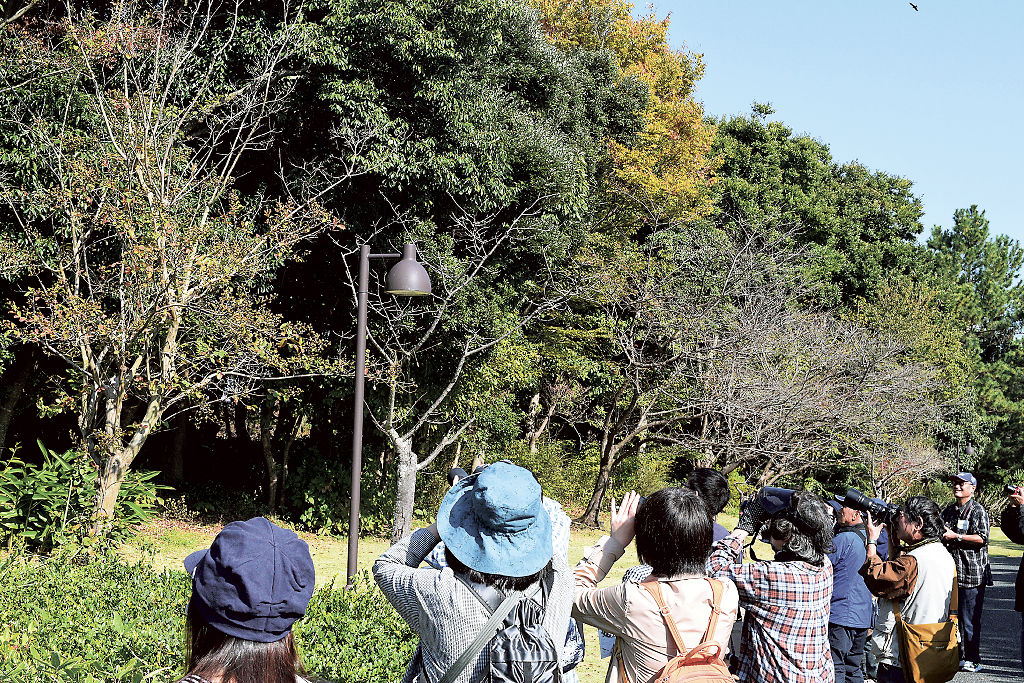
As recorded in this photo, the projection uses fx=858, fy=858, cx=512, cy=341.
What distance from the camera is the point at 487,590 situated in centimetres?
252

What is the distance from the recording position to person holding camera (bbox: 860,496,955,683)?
506cm

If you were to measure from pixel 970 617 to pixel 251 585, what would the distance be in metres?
7.23

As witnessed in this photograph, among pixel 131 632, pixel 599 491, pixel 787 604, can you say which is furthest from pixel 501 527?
pixel 599 491

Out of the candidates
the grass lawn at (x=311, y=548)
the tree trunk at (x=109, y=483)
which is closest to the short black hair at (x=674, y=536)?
the grass lawn at (x=311, y=548)

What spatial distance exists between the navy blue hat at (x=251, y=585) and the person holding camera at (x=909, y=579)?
4.39 meters

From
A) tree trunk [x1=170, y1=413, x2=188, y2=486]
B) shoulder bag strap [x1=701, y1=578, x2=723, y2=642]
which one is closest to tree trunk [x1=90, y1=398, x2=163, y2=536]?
tree trunk [x1=170, y1=413, x2=188, y2=486]

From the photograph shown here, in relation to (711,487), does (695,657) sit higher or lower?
lower

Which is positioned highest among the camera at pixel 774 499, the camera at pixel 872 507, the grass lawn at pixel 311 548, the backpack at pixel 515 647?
the camera at pixel 774 499

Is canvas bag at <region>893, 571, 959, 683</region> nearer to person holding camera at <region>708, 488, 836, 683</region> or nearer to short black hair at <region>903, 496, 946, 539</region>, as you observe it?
short black hair at <region>903, 496, 946, 539</region>

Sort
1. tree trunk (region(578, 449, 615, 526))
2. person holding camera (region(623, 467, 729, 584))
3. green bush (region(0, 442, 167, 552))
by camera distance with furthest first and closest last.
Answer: tree trunk (region(578, 449, 615, 526)), green bush (region(0, 442, 167, 552)), person holding camera (region(623, 467, 729, 584))

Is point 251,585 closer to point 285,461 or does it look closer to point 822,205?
point 285,461

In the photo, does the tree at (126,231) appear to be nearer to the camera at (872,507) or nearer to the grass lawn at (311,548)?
the grass lawn at (311,548)

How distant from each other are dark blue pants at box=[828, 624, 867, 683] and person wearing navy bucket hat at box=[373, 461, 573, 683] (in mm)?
2795

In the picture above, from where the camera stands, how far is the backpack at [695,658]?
2.79m
